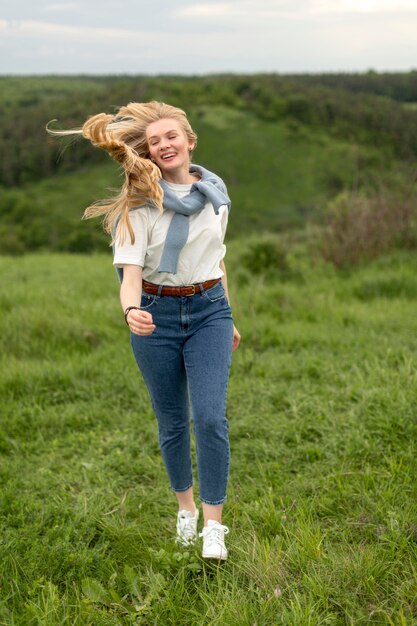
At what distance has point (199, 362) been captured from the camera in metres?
2.59

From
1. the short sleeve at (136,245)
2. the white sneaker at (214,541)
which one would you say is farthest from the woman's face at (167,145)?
the white sneaker at (214,541)

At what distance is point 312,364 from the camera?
5023mm

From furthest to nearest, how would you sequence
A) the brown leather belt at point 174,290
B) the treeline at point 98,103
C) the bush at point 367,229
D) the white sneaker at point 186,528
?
the treeline at point 98,103 < the bush at point 367,229 < the white sneaker at point 186,528 < the brown leather belt at point 174,290

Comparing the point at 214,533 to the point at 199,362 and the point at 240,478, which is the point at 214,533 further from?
the point at 240,478

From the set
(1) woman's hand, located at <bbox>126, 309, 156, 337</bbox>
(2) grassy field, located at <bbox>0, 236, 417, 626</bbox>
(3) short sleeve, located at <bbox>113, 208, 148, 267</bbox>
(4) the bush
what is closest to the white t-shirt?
(3) short sleeve, located at <bbox>113, 208, 148, 267</bbox>

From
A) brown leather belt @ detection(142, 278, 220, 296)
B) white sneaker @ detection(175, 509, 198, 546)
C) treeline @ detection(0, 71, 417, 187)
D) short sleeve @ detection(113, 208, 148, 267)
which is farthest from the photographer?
treeline @ detection(0, 71, 417, 187)

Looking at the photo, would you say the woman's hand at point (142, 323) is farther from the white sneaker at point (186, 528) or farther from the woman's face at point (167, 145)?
the white sneaker at point (186, 528)

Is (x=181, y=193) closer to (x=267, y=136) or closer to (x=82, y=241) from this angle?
(x=82, y=241)

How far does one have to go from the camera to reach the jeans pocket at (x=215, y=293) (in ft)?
8.68

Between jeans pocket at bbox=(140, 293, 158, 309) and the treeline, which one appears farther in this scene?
the treeline

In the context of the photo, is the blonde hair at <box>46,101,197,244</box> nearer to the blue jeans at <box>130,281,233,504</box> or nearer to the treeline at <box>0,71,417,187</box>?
the blue jeans at <box>130,281,233,504</box>

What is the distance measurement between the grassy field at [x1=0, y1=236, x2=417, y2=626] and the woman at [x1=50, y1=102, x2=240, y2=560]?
12.1 inches

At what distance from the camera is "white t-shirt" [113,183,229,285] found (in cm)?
252

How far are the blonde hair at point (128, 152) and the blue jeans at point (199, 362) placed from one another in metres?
0.38
